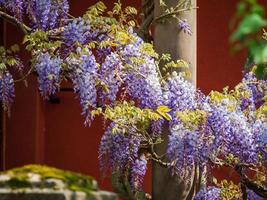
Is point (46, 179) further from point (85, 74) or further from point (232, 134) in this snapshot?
point (232, 134)

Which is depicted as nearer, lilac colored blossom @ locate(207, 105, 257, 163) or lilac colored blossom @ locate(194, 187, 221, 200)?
lilac colored blossom @ locate(207, 105, 257, 163)

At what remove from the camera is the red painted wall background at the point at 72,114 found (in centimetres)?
717

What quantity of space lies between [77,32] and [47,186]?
97.2 inches

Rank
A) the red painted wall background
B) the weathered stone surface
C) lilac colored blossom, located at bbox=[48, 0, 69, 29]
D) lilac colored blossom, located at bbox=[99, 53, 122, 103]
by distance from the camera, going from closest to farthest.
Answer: the weathered stone surface → lilac colored blossom, located at bbox=[99, 53, 122, 103] → lilac colored blossom, located at bbox=[48, 0, 69, 29] → the red painted wall background

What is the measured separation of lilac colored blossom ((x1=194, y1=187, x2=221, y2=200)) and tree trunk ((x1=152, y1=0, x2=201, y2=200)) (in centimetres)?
4

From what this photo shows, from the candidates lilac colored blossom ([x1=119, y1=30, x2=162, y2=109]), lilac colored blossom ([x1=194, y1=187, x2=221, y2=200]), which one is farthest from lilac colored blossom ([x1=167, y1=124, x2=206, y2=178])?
lilac colored blossom ([x1=194, y1=187, x2=221, y2=200])

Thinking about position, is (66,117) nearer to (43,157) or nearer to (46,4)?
(43,157)

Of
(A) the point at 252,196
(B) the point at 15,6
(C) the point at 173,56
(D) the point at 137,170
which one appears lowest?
(A) the point at 252,196

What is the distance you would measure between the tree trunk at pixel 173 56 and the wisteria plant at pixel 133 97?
7 centimetres

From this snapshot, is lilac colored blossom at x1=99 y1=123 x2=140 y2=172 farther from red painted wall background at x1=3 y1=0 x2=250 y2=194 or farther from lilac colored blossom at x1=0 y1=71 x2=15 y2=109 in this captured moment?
red painted wall background at x1=3 y1=0 x2=250 y2=194

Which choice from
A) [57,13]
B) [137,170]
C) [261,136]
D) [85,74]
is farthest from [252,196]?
[57,13]

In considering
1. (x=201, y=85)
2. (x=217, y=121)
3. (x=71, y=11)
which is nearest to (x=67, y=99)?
(x=71, y=11)

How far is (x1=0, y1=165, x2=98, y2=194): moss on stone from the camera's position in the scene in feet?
7.72

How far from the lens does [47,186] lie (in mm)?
2324
